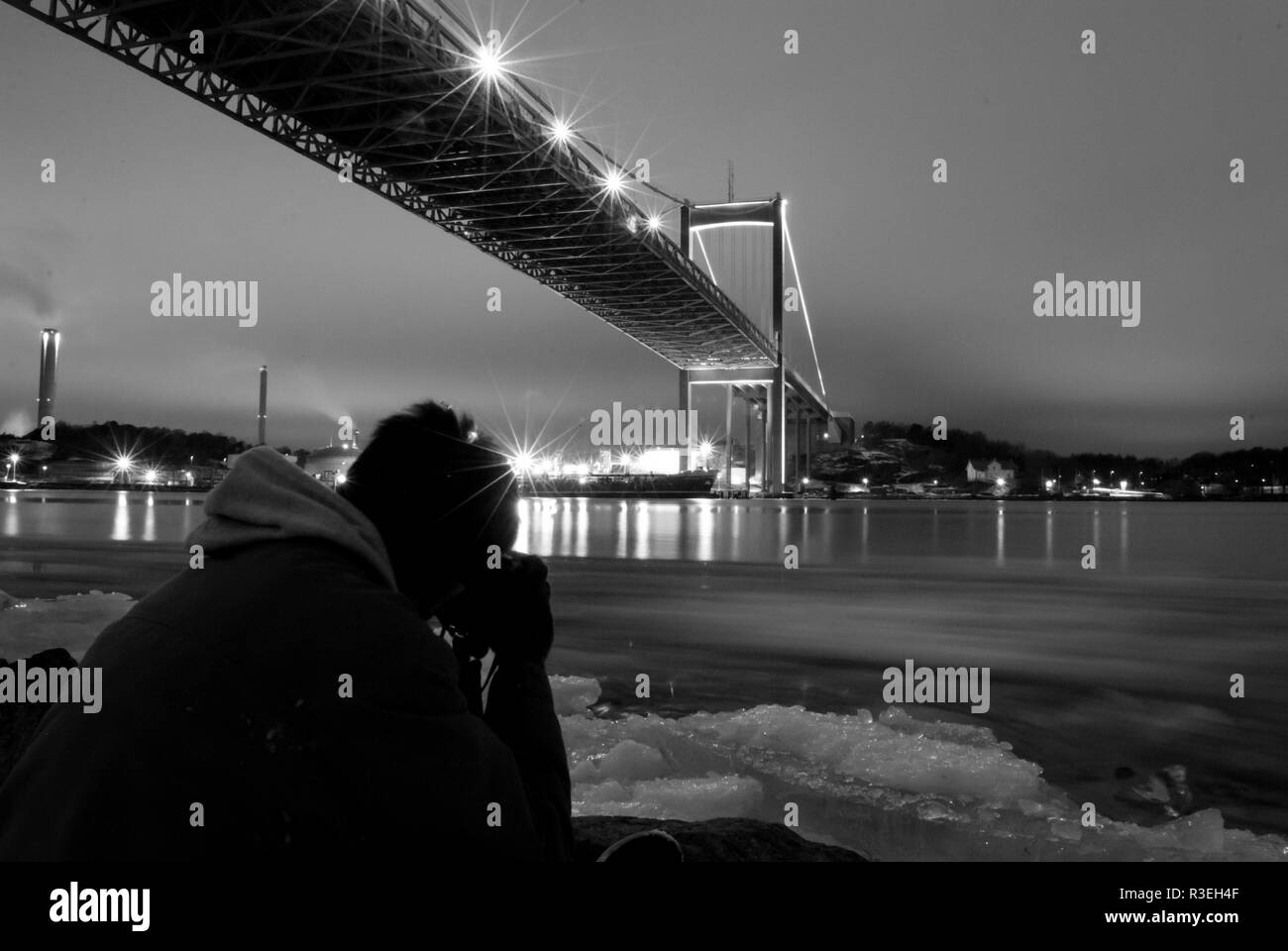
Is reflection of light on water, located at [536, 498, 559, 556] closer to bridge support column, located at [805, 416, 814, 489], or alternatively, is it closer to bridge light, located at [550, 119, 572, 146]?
bridge light, located at [550, 119, 572, 146]

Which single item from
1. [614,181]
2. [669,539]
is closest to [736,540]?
[669,539]

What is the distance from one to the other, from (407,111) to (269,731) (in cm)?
2057

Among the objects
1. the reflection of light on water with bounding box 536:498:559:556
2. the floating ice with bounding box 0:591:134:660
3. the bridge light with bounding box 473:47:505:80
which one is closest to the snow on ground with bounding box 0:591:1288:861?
the floating ice with bounding box 0:591:134:660

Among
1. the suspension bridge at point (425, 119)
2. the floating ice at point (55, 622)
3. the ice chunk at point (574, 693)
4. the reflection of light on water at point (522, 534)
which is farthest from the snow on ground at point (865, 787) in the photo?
the suspension bridge at point (425, 119)

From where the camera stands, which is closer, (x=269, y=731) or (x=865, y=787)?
(x=269, y=731)

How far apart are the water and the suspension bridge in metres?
8.96

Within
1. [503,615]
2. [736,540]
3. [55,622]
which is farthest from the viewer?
[736,540]

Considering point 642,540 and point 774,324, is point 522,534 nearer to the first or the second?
point 642,540

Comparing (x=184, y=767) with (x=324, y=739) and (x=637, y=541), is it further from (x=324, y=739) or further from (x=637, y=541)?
(x=637, y=541)

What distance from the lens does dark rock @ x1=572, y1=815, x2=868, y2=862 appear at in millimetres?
2010

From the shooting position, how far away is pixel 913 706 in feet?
15.8

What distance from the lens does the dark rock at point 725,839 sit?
2010 millimetres

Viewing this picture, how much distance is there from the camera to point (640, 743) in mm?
3561
